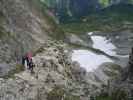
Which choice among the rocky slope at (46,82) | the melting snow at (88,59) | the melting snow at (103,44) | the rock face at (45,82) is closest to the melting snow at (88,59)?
the melting snow at (88,59)

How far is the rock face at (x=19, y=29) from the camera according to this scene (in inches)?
2272

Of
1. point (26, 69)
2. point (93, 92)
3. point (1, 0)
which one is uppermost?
point (1, 0)

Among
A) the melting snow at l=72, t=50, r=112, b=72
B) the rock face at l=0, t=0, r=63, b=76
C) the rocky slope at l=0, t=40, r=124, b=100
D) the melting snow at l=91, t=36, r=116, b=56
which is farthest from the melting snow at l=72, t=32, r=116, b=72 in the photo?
the rocky slope at l=0, t=40, r=124, b=100

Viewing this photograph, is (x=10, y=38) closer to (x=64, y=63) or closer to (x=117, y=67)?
(x=64, y=63)

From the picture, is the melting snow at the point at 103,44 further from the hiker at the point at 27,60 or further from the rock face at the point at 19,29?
the hiker at the point at 27,60

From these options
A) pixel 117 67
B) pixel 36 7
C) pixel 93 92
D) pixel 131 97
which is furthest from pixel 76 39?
pixel 131 97

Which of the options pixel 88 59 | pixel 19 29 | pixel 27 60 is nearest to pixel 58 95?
pixel 27 60

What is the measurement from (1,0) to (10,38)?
12596mm

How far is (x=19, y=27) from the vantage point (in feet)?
A: 232

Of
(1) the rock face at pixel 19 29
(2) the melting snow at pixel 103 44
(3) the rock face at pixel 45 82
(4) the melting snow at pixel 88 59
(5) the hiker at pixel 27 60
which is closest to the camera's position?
(3) the rock face at pixel 45 82

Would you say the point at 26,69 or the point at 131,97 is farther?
the point at 26,69

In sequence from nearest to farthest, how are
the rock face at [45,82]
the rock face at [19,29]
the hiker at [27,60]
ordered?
the rock face at [45,82], the hiker at [27,60], the rock face at [19,29]

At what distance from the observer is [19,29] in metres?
69.3

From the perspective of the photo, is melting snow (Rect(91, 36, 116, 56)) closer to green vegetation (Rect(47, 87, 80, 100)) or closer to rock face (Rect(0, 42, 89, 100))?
rock face (Rect(0, 42, 89, 100))
